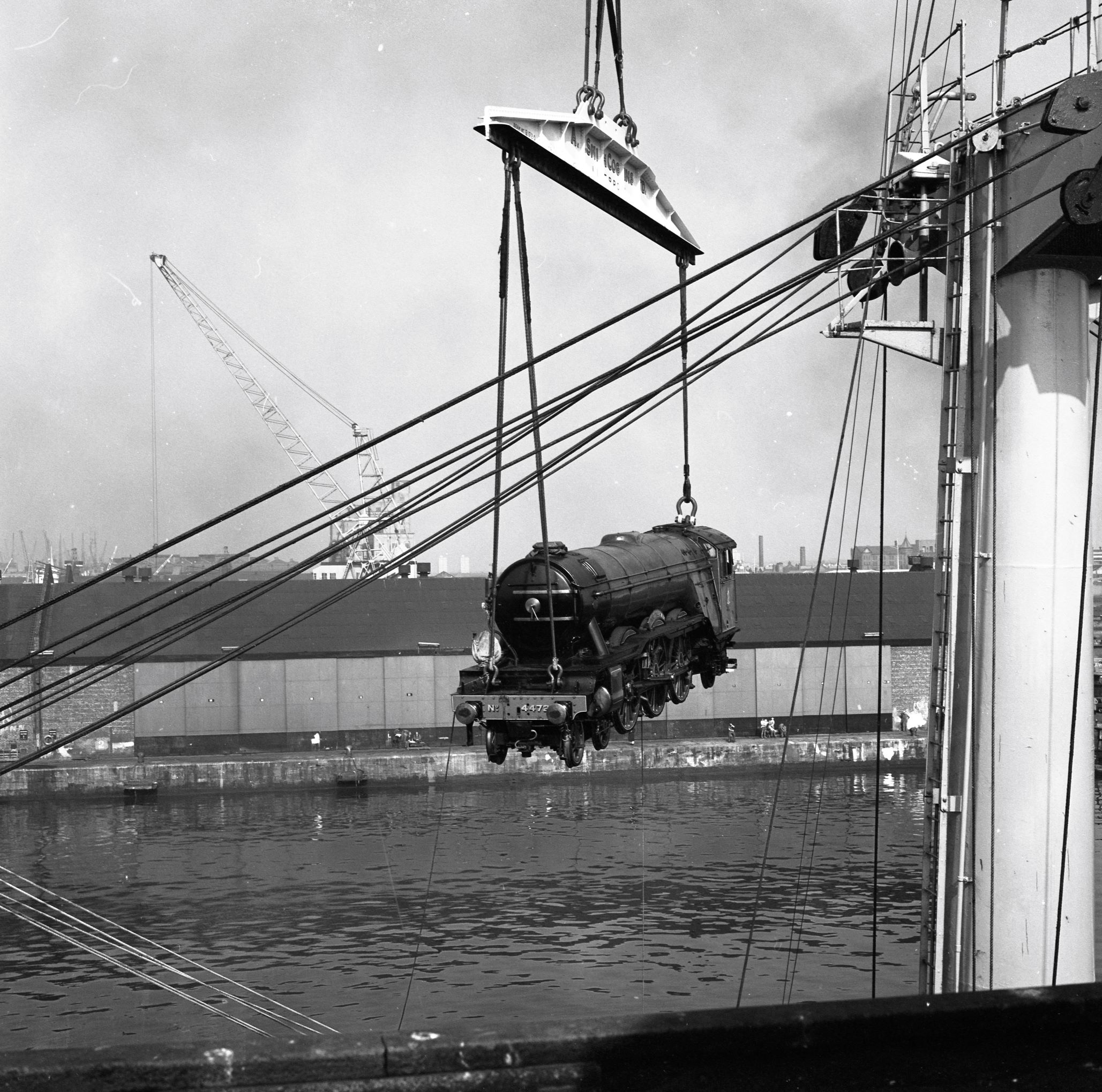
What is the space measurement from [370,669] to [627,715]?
3395cm

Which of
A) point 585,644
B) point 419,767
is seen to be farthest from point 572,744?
point 419,767

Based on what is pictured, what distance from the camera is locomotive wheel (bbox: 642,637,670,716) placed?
822 inches

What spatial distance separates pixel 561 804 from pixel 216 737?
14.6 metres

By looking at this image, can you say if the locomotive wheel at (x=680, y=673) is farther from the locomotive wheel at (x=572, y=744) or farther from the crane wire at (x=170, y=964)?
the crane wire at (x=170, y=964)

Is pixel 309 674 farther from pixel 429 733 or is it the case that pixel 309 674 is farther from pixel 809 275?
pixel 809 275

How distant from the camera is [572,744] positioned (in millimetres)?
16875

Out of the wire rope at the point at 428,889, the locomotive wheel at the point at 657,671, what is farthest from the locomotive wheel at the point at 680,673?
the wire rope at the point at 428,889

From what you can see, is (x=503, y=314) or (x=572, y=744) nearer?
(x=503, y=314)

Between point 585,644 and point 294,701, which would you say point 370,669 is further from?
point 585,644

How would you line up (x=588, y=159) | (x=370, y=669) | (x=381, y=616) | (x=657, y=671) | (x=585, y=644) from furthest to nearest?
(x=381, y=616) < (x=370, y=669) < (x=657, y=671) < (x=585, y=644) < (x=588, y=159)

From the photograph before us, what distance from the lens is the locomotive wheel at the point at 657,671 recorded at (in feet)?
68.5

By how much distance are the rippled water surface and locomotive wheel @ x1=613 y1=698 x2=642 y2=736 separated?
760cm

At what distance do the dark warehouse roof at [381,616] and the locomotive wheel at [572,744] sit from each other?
35384mm

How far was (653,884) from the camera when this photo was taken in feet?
122
